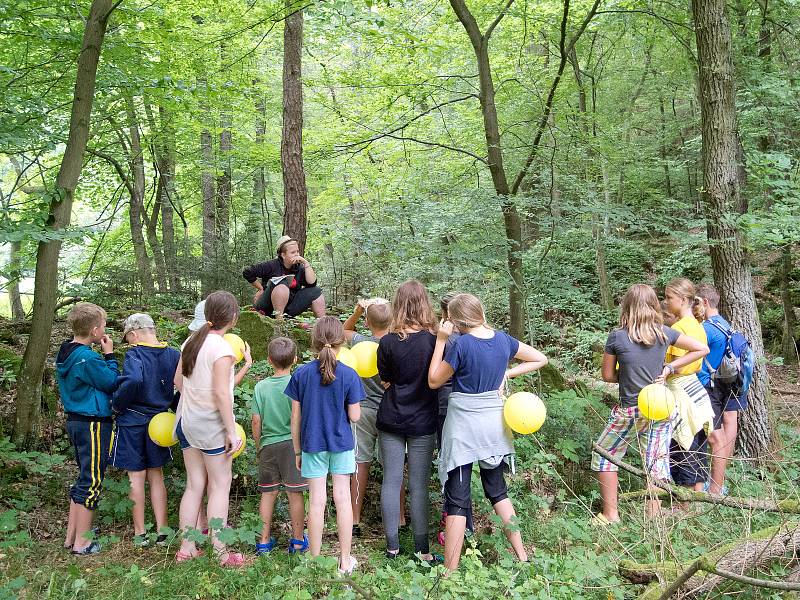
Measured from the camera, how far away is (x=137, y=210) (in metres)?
12.6

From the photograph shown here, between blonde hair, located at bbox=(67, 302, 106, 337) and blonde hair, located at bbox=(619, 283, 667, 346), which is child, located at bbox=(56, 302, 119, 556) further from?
blonde hair, located at bbox=(619, 283, 667, 346)

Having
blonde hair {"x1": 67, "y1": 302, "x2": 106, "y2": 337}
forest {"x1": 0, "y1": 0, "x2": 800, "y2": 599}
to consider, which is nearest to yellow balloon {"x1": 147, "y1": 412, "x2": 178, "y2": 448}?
forest {"x1": 0, "y1": 0, "x2": 800, "y2": 599}

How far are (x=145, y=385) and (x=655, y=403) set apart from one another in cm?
362

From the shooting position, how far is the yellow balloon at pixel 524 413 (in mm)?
3764

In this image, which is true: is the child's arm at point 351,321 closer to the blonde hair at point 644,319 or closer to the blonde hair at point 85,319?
the blonde hair at point 85,319

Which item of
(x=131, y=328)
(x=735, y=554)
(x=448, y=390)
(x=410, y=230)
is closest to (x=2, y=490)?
(x=131, y=328)

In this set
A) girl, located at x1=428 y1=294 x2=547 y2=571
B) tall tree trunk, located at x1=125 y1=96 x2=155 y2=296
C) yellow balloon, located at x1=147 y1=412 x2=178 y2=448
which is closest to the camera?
girl, located at x1=428 y1=294 x2=547 y2=571

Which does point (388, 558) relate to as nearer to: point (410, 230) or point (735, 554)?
point (735, 554)

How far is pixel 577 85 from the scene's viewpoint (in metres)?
10.9

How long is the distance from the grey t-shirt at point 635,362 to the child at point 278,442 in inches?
99.4

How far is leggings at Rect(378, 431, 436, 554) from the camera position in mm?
4145

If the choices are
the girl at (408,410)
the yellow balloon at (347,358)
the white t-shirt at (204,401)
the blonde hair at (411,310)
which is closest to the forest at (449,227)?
the girl at (408,410)

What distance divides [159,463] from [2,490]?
155 centimetres

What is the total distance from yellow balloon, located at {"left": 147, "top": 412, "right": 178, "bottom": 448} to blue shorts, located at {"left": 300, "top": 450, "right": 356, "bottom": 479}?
Answer: 99cm
